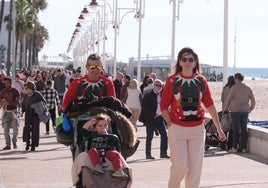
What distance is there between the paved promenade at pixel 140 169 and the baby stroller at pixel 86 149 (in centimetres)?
211

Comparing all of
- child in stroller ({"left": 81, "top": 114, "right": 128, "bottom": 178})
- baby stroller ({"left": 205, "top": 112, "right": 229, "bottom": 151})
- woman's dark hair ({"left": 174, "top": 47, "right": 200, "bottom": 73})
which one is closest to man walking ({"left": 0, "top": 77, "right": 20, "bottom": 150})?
baby stroller ({"left": 205, "top": 112, "right": 229, "bottom": 151})

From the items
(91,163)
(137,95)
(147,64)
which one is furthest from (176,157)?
(147,64)

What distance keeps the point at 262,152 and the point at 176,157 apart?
7.82 m

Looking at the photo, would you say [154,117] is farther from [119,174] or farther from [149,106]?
[119,174]

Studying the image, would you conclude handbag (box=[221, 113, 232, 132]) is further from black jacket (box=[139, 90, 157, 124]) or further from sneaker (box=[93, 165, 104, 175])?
sneaker (box=[93, 165, 104, 175])

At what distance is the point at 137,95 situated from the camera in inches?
877

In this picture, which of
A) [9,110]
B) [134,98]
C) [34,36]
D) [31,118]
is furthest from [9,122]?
[34,36]

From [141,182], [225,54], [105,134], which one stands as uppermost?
[225,54]

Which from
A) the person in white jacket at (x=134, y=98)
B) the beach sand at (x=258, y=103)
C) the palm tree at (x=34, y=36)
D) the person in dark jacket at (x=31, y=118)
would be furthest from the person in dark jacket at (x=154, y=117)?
the palm tree at (x=34, y=36)

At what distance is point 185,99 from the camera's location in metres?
10.3

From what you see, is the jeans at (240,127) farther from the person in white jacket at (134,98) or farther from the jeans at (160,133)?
the person in white jacket at (134,98)

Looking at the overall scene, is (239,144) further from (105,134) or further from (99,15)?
(99,15)

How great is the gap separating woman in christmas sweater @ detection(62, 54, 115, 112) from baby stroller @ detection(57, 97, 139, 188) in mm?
340

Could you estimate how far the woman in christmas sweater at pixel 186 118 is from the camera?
10.3 meters
